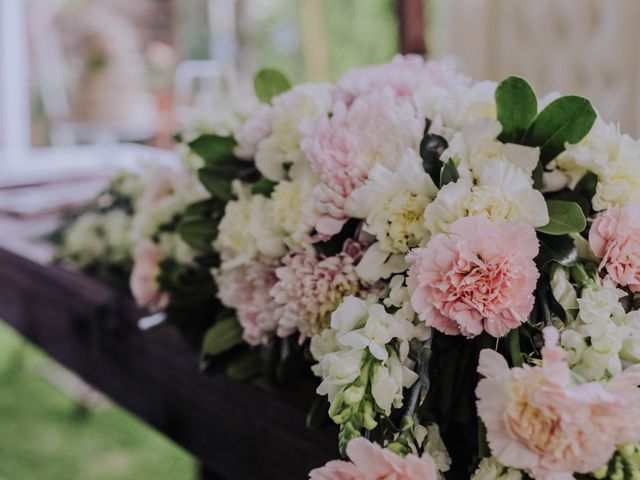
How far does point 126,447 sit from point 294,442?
178 centimetres

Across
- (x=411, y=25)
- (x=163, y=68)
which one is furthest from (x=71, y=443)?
(x=163, y=68)

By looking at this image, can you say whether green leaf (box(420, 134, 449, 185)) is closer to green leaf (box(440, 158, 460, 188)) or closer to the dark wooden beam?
green leaf (box(440, 158, 460, 188))

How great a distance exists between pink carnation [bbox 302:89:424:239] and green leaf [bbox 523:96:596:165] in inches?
4.6

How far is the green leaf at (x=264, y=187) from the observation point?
34.7 inches

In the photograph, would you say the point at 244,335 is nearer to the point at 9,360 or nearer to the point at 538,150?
the point at 538,150

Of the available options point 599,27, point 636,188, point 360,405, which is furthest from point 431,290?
point 599,27

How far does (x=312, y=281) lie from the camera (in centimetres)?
75

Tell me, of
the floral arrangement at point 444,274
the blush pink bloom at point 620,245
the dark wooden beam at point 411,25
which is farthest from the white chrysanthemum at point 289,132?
the dark wooden beam at point 411,25

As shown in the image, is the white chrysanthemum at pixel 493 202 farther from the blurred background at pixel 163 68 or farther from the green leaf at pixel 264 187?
the blurred background at pixel 163 68

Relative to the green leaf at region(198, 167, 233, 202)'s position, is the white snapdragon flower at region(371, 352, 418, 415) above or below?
below

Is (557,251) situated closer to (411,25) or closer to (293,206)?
(293,206)

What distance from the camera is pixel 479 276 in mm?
589

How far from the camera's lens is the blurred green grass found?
7.64 feet

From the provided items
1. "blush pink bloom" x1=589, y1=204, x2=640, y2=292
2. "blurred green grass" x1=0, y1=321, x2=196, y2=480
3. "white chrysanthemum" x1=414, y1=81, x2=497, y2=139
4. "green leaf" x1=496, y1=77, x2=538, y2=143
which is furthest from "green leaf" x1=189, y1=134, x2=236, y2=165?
"blurred green grass" x1=0, y1=321, x2=196, y2=480
